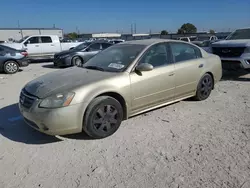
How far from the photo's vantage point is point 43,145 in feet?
10.7

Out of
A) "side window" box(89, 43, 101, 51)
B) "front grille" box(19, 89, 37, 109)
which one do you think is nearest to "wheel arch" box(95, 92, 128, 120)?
"front grille" box(19, 89, 37, 109)

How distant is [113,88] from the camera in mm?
3400

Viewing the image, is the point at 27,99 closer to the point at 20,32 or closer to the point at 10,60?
the point at 10,60

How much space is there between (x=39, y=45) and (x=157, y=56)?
11644mm

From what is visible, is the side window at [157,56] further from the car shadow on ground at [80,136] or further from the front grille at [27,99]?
the front grille at [27,99]

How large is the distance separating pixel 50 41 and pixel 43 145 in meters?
12.3

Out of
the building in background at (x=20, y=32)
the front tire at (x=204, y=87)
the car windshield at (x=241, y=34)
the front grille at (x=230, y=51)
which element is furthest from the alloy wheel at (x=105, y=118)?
the building in background at (x=20, y=32)

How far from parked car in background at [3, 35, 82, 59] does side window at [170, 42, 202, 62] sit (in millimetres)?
11434

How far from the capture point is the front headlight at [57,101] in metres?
3.02

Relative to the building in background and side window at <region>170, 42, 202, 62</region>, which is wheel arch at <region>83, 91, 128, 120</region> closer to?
side window at <region>170, 42, 202, 62</region>

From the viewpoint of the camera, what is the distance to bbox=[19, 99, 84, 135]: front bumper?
2984 millimetres

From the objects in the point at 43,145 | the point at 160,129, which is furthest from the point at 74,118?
the point at 160,129

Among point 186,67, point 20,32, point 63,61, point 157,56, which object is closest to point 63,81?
point 157,56

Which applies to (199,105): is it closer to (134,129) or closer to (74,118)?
(134,129)
